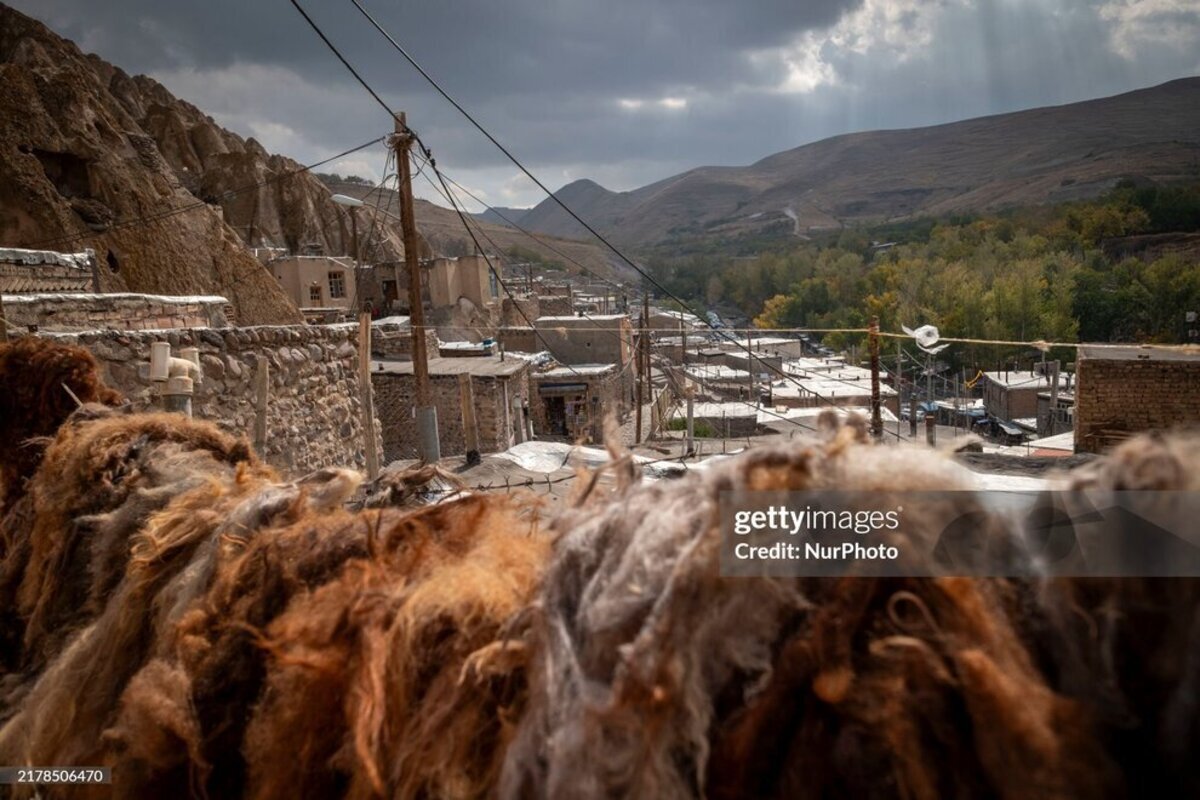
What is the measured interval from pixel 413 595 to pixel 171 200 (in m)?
18.7

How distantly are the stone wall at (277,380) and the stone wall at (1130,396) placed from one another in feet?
38.9

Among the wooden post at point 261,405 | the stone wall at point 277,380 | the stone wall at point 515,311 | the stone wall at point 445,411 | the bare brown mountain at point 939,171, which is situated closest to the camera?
the stone wall at point 277,380

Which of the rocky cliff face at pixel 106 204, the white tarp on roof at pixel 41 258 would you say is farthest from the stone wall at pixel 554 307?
the white tarp on roof at pixel 41 258

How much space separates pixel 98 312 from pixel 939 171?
16187 centimetres

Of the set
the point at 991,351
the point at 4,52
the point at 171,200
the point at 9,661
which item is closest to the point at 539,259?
the point at 991,351

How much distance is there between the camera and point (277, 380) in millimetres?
7219

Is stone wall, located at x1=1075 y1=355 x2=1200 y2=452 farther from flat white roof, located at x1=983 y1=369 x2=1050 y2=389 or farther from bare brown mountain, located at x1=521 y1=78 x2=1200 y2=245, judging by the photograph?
bare brown mountain, located at x1=521 y1=78 x2=1200 y2=245

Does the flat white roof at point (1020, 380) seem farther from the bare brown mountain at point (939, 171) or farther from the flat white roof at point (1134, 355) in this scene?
the bare brown mountain at point (939, 171)

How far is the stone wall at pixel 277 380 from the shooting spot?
575 centimetres

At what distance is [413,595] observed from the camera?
3.63 ft

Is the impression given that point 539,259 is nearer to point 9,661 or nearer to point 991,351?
point 991,351

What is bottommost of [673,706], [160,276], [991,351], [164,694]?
[991,351]

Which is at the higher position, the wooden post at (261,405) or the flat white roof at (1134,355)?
the wooden post at (261,405)

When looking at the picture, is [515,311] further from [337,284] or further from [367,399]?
[367,399]
